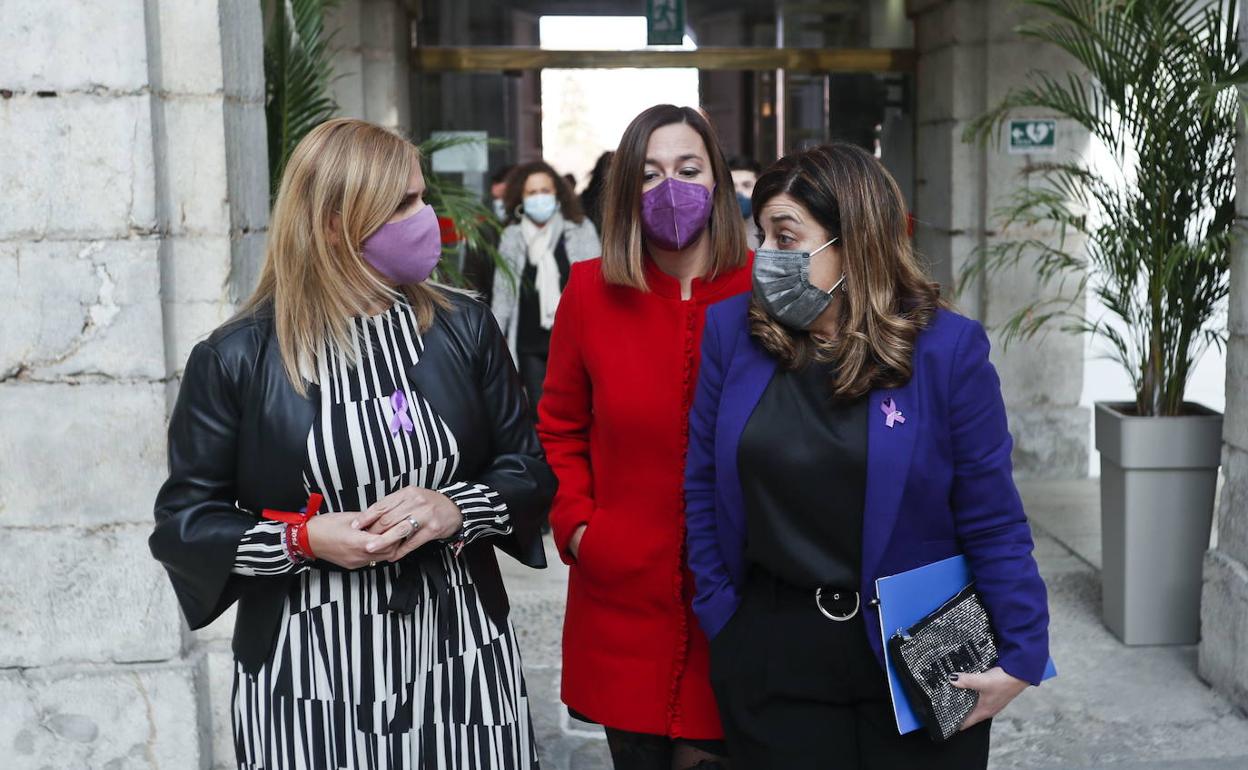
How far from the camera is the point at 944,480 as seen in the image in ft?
8.10

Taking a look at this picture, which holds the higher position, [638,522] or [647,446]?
[647,446]

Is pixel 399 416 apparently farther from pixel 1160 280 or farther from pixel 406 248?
pixel 1160 280

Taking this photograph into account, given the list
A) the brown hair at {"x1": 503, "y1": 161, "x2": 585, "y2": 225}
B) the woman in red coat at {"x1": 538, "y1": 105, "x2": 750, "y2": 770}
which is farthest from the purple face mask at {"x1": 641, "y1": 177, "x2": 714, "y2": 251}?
the brown hair at {"x1": 503, "y1": 161, "x2": 585, "y2": 225}

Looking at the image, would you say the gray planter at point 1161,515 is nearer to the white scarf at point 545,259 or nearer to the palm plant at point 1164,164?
the palm plant at point 1164,164

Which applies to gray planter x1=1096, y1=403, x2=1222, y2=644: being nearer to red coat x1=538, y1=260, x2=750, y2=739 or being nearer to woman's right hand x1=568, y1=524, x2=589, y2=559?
red coat x1=538, y1=260, x2=750, y2=739

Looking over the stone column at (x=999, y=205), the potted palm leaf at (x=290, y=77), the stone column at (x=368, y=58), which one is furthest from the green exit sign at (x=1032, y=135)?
the potted palm leaf at (x=290, y=77)

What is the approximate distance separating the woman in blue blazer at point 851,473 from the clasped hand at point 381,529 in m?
0.52

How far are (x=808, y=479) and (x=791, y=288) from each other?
12.8 inches

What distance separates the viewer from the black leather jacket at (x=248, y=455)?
244 centimetres

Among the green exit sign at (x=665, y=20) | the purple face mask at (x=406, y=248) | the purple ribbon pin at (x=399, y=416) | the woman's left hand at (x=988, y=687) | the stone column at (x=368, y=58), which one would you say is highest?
the green exit sign at (x=665, y=20)

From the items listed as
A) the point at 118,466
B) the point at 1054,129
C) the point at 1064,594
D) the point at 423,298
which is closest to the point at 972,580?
the point at 423,298

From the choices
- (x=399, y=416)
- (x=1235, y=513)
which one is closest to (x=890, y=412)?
(x=399, y=416)

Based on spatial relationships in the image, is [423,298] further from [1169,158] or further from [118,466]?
[1169,158]

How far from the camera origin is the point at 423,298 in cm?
262
